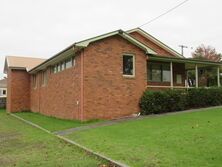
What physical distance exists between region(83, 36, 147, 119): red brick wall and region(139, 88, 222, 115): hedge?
27.9 inches

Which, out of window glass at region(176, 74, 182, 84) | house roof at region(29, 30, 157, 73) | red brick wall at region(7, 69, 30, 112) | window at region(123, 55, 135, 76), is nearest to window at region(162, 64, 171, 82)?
window glass at region(176, 74, 182, 84)

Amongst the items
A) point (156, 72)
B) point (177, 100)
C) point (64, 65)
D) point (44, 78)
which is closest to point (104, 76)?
point (64, 65)

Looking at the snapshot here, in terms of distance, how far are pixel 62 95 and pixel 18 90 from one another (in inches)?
592

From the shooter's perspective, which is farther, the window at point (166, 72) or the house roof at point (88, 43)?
the window at point (166, 72)

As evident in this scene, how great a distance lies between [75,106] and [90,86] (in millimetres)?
1756

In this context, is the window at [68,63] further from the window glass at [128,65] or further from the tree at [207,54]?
the tree at [207,54]

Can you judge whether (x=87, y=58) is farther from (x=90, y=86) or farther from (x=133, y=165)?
(x=133, y=165)

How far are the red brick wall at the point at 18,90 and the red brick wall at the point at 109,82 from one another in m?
18.9

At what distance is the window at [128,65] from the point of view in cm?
2170

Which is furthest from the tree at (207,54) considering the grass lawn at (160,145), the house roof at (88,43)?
the grass lawn at (160,145)

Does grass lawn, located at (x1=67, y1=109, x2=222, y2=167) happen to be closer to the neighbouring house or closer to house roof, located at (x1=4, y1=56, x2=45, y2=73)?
the neighbouring house

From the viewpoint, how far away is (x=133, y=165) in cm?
819

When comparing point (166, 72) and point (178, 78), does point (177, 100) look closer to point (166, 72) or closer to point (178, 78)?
point (166, 72)

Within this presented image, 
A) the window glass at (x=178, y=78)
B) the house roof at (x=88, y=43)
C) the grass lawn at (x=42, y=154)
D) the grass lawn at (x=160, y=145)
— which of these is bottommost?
the grass lawn at (x=42, y=154)
